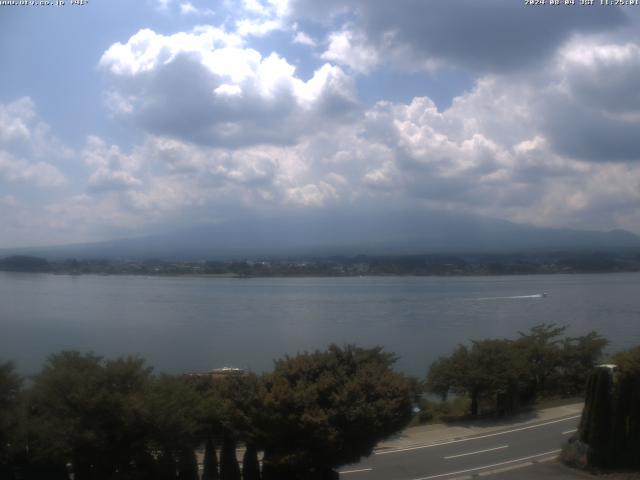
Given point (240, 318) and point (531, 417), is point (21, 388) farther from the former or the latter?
point (240, 318)

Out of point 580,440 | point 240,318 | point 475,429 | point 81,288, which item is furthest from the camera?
point 81,288

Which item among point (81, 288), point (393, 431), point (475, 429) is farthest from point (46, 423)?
point (81, 288)

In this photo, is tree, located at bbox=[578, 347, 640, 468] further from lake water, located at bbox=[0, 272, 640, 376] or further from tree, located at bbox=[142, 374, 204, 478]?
lake water, located at bbox=[0, 272, 640, 376]

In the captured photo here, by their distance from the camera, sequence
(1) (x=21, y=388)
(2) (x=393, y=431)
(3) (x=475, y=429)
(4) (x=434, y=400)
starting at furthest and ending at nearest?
(4) (x=434, y=400) < (3) (x=475, y=429) < (2) (x=393, y=431) < (1) (x=21, y=388)

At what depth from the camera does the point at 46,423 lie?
10391 mm

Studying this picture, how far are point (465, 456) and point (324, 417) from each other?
5962 millimetres

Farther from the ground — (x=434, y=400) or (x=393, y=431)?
(x=393, y=431)

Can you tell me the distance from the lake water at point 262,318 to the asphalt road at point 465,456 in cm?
1410

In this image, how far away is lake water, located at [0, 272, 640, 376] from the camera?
37094mm

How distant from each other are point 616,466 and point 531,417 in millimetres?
8350

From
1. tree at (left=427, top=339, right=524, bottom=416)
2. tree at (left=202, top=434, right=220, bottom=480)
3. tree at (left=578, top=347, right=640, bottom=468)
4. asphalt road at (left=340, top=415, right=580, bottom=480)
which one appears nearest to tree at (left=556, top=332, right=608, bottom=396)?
tree at (left=427, top=339, right=524, bottom=416)

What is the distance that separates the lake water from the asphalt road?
46.3ft

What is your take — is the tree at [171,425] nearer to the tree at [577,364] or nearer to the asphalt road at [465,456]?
the asphalt road at [465,456]

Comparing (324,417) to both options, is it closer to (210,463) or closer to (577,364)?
(210,463)
